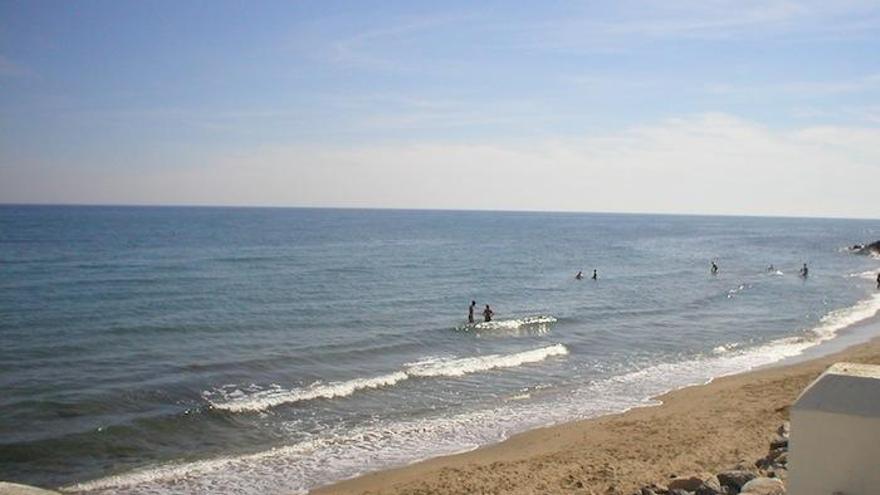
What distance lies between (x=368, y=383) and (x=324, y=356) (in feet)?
12.9

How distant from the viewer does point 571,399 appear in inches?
821

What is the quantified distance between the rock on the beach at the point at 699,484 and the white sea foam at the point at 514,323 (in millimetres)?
20335

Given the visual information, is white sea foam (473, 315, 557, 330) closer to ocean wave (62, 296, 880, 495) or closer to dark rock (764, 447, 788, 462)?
ocean wave (62, 296, 880, 495)

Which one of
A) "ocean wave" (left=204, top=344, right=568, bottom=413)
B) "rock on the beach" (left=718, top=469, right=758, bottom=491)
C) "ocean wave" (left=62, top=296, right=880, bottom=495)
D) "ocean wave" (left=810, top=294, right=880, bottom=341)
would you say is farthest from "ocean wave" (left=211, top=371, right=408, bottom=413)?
"ocean wave" (left=810, top=294, right=880, bottom=341)

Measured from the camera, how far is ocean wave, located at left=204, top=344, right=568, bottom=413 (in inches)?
768

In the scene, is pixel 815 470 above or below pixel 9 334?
above

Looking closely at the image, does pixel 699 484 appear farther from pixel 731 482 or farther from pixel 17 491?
pixel 17 491

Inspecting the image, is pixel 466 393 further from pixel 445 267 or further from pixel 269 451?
pixel 445 267

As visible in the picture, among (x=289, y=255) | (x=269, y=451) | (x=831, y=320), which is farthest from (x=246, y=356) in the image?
(x=289, y=255)

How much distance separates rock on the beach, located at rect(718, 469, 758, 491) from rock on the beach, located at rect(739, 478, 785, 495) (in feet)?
2.74

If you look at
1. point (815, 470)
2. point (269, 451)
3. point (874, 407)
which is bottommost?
point (269, 451)

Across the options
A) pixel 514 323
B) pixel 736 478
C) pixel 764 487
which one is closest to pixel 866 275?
pixel 514 323

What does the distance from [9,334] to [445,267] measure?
36178mm

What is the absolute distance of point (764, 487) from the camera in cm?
964
